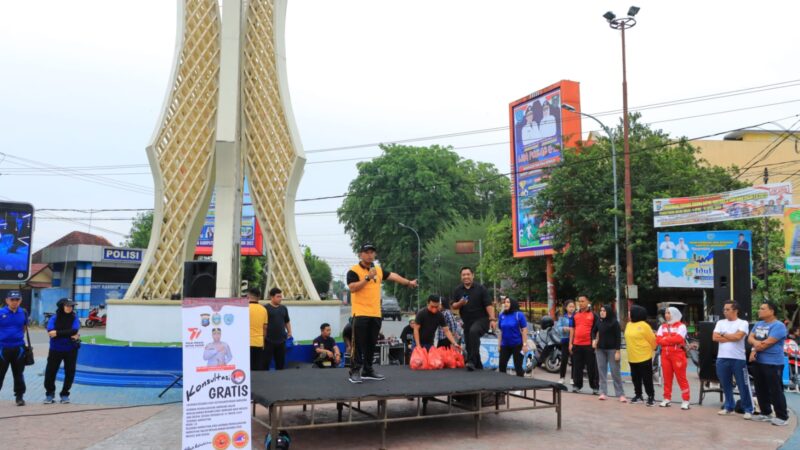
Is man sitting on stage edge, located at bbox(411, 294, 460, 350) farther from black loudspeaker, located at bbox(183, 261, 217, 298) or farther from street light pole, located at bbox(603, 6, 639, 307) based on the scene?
street light pole, located at bbox(603, 6, 639, 307)

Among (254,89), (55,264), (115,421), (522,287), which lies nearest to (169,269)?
(254,89)

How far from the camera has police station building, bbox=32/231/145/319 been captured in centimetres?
3725

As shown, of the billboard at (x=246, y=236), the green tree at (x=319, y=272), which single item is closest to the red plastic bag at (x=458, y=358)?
the billboard at (x=246, y=236)

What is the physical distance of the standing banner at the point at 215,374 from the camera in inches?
224

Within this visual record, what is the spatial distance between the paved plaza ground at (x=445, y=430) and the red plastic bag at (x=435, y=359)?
71 cm

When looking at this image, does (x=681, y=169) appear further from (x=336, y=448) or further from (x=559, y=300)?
(x=336, y=448)

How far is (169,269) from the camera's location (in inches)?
582

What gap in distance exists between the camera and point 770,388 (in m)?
8.98

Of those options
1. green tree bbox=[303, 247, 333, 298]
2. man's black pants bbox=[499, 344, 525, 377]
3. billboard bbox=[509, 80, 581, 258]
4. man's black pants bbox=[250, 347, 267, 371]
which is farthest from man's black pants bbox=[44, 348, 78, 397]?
green tree bbox=[303, 247, 333, 298]

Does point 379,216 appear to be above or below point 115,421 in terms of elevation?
above

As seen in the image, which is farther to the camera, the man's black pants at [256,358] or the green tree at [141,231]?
the green tree at [141,231]

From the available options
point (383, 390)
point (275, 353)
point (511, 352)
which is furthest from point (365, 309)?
point (511, 352)

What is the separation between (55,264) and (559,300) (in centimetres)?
2899

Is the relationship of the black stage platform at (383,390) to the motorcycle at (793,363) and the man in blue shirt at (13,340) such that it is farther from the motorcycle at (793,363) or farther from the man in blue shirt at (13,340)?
the motorcycle at (793,363)
